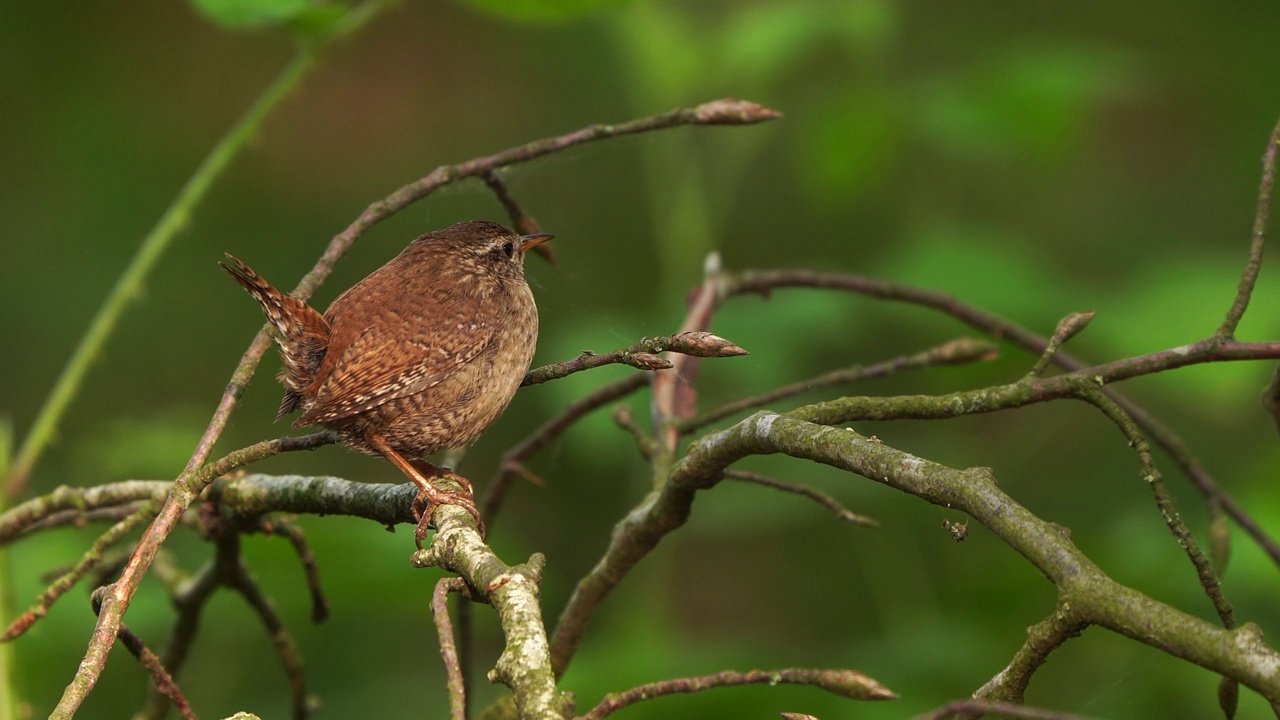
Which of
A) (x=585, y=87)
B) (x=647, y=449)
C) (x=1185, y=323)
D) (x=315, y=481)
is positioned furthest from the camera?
(x=585, y=87)

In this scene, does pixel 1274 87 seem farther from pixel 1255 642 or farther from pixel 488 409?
pixel 1255 642

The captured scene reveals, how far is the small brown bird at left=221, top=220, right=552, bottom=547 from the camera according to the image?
2.49m

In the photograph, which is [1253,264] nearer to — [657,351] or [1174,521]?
[1174,521]

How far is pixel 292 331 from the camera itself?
2426mm

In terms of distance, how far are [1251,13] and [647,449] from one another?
573 cm

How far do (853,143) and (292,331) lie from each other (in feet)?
8.47

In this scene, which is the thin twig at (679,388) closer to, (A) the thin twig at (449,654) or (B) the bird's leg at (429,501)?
(B) the bird's leg at (429,501)

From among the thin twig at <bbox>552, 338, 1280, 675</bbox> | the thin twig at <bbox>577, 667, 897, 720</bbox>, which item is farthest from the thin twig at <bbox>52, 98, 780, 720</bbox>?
the thin twig at <bbox>577, 667, 897, 720</bbox>

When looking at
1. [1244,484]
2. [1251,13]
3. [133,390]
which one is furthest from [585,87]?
[1244,484]

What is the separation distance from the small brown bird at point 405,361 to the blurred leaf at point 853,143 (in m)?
2.01

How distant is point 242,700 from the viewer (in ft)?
14.8

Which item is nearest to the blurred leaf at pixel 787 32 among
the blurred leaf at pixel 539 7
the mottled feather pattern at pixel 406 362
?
the blurred leaf at pixel 539 7

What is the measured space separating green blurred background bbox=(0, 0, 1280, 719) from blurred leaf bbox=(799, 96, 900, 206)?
1 cm

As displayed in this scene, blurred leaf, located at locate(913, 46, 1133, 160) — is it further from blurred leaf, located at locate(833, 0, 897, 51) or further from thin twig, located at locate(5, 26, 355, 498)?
thin twig, located at locate(5, 26, 355, 498)
